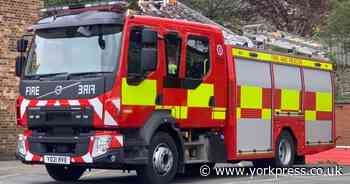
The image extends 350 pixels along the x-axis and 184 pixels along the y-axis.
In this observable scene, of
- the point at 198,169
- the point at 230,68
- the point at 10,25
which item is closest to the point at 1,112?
the point at 10,25

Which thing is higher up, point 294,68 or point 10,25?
point 10,25

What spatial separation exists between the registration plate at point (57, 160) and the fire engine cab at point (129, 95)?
0.05 ft

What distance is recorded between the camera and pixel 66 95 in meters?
12.1

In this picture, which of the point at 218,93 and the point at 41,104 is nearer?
the point at 41,104

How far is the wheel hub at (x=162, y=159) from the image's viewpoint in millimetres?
12461

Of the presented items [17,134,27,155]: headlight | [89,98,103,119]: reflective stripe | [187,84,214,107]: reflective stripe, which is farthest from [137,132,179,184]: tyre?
[17,134,27,155]: headlight

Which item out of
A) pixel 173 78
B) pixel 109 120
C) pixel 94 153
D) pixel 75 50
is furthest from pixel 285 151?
pixel 75 50

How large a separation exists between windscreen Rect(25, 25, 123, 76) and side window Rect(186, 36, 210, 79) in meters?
1.78

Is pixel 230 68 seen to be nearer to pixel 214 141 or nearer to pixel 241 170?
pixel 214 141

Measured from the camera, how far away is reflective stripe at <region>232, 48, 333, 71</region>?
14.9 m

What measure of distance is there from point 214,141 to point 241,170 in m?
2.68

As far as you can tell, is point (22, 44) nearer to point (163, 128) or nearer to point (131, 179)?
point (163, 128)

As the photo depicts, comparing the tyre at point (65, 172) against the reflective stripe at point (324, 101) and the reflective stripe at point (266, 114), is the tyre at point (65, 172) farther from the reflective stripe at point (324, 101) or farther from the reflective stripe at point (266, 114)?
the reflective stripe at point (324, 101)

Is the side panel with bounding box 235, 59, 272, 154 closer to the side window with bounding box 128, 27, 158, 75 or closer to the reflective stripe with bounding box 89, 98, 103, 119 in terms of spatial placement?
the side window with bounding box 128, 27, 158, 75
